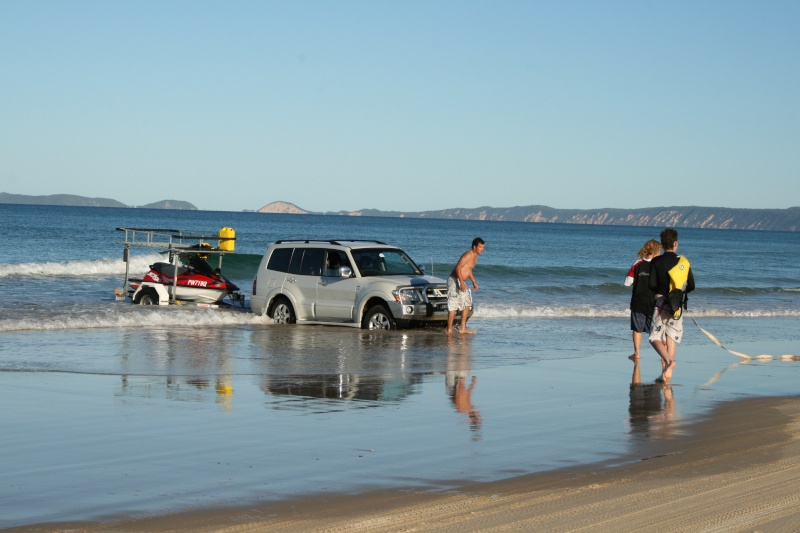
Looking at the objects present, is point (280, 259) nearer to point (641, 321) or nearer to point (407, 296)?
point (407, 296)

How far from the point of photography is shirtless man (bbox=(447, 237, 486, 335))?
1766cm

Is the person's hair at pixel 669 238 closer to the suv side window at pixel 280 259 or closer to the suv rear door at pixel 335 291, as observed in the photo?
the suv rear door at pixel 335 291

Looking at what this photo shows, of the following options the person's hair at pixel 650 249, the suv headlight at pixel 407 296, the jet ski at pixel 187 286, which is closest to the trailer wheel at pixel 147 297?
the jet ski at pixel 187 286

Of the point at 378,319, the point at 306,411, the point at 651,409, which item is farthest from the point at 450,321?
the point at 306,411

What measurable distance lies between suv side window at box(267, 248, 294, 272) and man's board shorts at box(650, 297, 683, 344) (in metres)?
9.08

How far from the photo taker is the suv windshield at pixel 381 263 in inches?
750

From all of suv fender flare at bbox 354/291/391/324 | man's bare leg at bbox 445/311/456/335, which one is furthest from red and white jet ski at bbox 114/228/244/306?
man's bare leg at bbox 445/311/456/335

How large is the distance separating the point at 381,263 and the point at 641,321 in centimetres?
710

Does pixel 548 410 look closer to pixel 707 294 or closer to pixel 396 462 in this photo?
pixel 396 462

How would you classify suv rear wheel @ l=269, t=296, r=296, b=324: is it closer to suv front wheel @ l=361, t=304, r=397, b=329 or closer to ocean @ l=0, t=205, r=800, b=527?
ocean @ l=0, t=205, r=800, b=527

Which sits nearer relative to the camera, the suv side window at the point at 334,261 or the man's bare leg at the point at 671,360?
the man's bare leg at the point at 671,360

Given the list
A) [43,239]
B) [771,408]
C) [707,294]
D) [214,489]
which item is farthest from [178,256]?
[43,239]

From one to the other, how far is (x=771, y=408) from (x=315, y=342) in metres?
8.34

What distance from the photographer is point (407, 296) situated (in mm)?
18359
